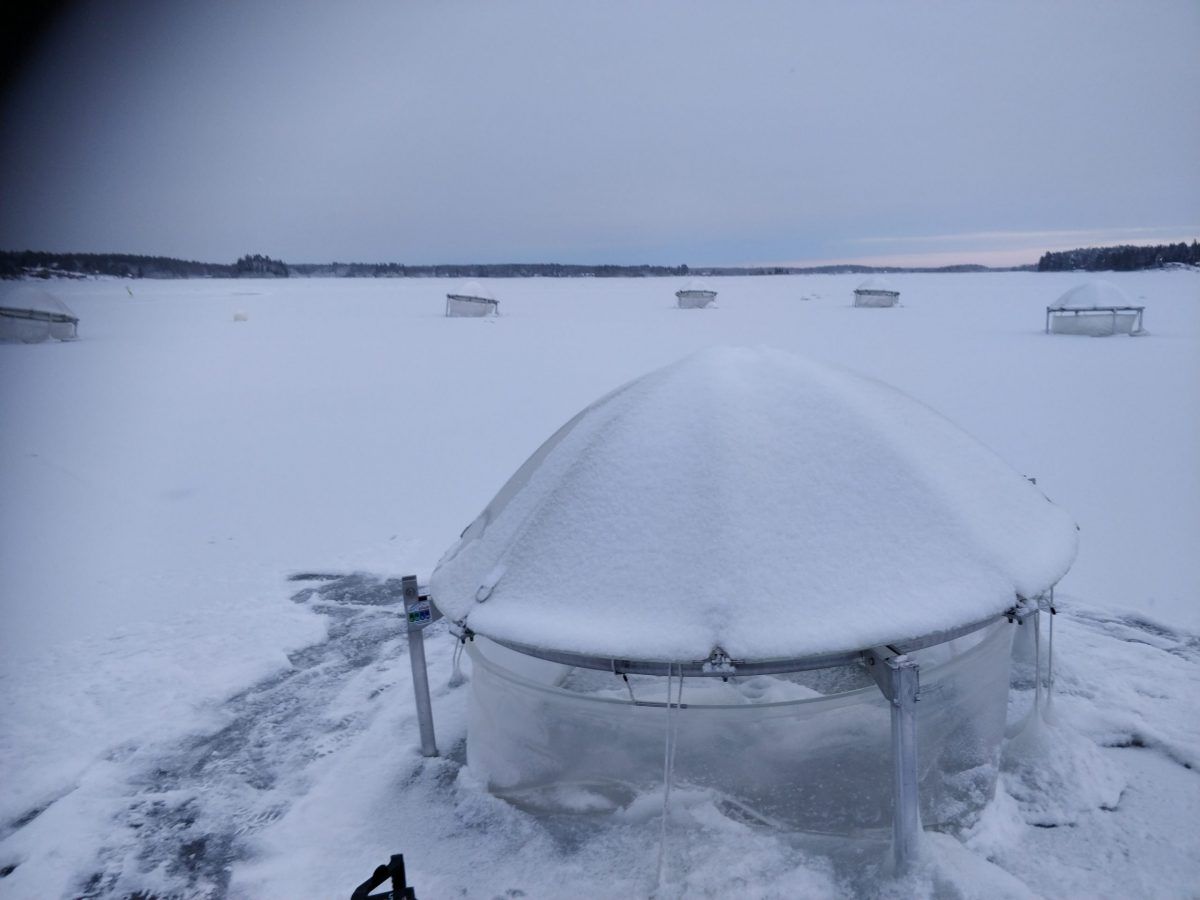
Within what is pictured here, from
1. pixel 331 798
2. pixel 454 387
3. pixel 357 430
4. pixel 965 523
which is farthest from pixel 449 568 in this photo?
pixel 454 387

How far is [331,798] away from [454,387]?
17.1 meters

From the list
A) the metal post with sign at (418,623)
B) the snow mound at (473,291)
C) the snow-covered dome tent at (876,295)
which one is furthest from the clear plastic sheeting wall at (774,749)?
the snow-covered dome tent at (876,295)

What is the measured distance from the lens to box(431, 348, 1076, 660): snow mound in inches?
149

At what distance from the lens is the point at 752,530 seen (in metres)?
4.08

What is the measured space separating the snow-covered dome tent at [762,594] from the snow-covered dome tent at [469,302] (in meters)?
40.5

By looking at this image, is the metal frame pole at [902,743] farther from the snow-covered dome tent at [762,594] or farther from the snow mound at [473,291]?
the snow mound at [473,291]

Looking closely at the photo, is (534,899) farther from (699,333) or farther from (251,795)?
(699,333)

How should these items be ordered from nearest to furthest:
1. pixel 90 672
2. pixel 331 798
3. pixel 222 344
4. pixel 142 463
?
pixel 331 798 < pixel 90 672 < pixel 142 463 < pixel 222 344

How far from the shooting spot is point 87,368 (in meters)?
25.6

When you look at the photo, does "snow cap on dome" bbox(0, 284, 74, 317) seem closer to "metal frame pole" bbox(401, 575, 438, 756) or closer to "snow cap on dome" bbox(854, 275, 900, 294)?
"metal frame pole" bbox(401, 575, 438, 756)

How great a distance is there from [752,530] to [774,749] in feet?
4.38

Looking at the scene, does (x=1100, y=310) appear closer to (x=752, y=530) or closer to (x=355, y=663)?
(x=752, y=530)

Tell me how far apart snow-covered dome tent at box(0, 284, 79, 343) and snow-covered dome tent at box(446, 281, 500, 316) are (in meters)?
19.1

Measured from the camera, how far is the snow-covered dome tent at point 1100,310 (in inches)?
1171
